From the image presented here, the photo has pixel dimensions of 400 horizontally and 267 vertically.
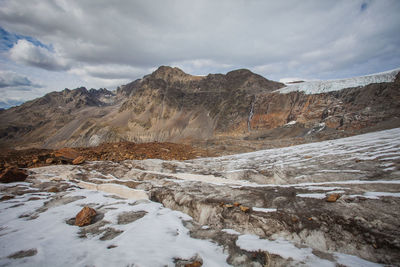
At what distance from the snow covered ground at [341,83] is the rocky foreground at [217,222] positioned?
143 ft

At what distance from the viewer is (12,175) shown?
8.41m

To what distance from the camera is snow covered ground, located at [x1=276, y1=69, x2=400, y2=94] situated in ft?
122

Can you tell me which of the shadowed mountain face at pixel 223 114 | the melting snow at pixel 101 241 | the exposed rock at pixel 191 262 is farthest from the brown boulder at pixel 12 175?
the shadowed mountain face at pixel 223 114

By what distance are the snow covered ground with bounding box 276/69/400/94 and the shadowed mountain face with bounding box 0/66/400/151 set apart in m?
1.65

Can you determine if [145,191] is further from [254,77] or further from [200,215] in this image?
[254,77]

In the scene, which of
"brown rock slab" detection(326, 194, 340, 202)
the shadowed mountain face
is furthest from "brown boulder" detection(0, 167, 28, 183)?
the shadowed mountain face

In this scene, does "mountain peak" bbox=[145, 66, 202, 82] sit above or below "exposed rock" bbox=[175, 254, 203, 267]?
above

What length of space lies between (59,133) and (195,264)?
126115 millimetres

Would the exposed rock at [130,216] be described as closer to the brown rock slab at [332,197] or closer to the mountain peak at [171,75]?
the brown rock slab at [332,197]

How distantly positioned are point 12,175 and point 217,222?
10.1m

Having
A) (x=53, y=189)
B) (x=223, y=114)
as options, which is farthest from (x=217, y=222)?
(x=223, y=114)

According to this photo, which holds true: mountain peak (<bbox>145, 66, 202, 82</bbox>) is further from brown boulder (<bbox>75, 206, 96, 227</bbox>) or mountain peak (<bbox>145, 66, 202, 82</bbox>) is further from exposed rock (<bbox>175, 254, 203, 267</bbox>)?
exposed rock (<bbox>175, 254, 203, 267</bbox>)

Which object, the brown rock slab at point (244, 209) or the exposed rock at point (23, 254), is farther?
the brown rock slab at point (244, 209)

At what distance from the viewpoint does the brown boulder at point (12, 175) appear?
8085 millimetres
